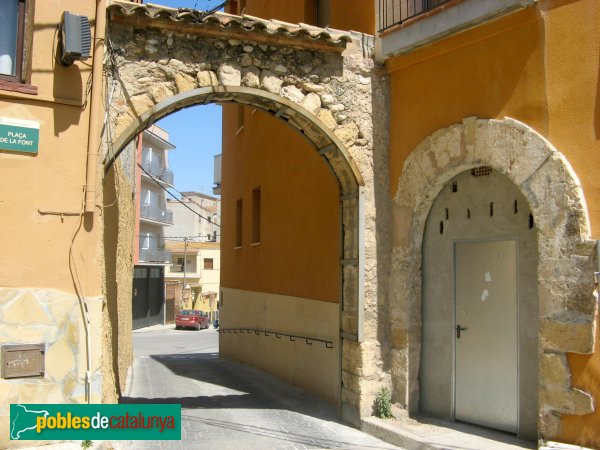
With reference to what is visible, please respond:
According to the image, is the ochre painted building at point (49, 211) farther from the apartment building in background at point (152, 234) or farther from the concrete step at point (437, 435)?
the apartment building in background at point (152, 234)

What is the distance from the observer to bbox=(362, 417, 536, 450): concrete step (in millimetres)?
5738

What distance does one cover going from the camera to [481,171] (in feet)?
21.3

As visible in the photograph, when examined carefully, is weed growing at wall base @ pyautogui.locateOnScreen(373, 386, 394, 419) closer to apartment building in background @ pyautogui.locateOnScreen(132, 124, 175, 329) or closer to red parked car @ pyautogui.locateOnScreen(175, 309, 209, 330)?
apartment building in background @ pyautogui.locateOnScreen(132, 124, 175, 329)

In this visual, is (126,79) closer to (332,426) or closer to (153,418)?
(153,418)

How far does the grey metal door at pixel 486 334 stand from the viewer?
608cm

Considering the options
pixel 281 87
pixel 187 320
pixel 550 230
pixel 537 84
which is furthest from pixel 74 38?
pixel 187 320

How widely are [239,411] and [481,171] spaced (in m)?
4.36

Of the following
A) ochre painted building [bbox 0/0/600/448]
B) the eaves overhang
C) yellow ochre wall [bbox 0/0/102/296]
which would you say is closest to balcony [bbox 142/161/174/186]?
ochre painted building [bbox 0/0/600/448]

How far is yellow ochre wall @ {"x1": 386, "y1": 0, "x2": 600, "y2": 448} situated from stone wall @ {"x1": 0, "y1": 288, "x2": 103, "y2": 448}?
4.08 m

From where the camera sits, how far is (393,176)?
7.31 m

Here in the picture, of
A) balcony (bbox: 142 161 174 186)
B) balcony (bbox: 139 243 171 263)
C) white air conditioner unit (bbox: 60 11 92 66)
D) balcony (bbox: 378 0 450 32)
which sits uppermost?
balcony (bbox: 142 161 174 186)

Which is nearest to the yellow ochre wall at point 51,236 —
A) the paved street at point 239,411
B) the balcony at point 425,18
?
the paved street at point 239,411

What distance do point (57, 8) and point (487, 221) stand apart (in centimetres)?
466

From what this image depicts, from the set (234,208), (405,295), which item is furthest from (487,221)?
(234,208)
